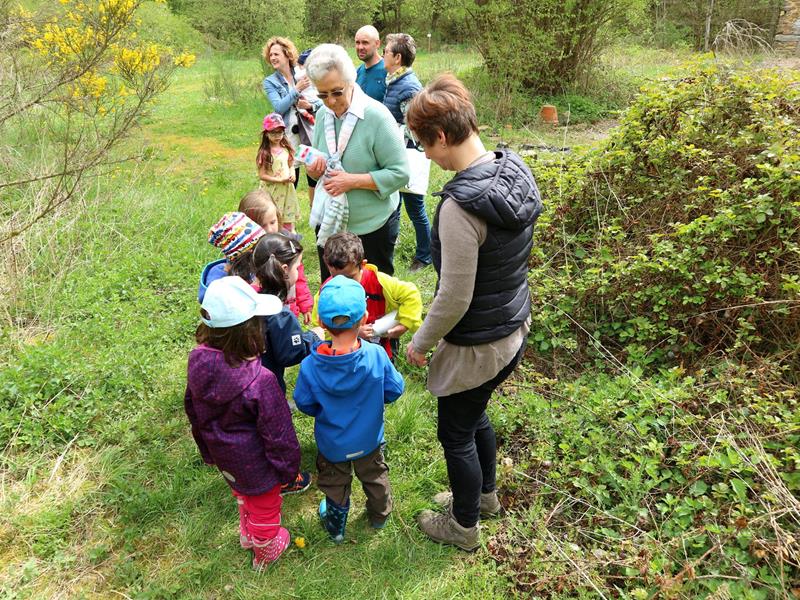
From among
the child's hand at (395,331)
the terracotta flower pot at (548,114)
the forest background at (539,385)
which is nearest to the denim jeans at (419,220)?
the forest background at (539,385)

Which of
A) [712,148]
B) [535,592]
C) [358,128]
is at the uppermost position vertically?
[358,128]

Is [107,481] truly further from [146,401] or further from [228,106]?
[228,106]

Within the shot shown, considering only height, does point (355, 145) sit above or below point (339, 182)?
above

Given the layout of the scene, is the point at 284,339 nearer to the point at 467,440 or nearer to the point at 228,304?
the point at 228,304

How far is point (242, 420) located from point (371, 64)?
165 inches

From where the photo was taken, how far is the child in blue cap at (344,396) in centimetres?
222

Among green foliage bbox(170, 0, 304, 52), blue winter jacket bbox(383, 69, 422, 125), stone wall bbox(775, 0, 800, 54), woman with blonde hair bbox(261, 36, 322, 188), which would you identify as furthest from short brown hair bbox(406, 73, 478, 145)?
green foliage bbox(170, 0, 304, 52)

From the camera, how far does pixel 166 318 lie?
421cm

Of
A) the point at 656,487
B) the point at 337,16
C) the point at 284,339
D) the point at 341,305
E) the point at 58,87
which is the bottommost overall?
the point at 656,487

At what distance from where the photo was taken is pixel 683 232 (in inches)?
134

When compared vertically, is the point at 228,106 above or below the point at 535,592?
above

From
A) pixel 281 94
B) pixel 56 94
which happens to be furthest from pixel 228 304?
pixel 56 94

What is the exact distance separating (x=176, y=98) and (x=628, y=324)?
13.7 meters

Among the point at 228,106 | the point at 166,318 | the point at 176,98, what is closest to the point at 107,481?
the point at 166,318
